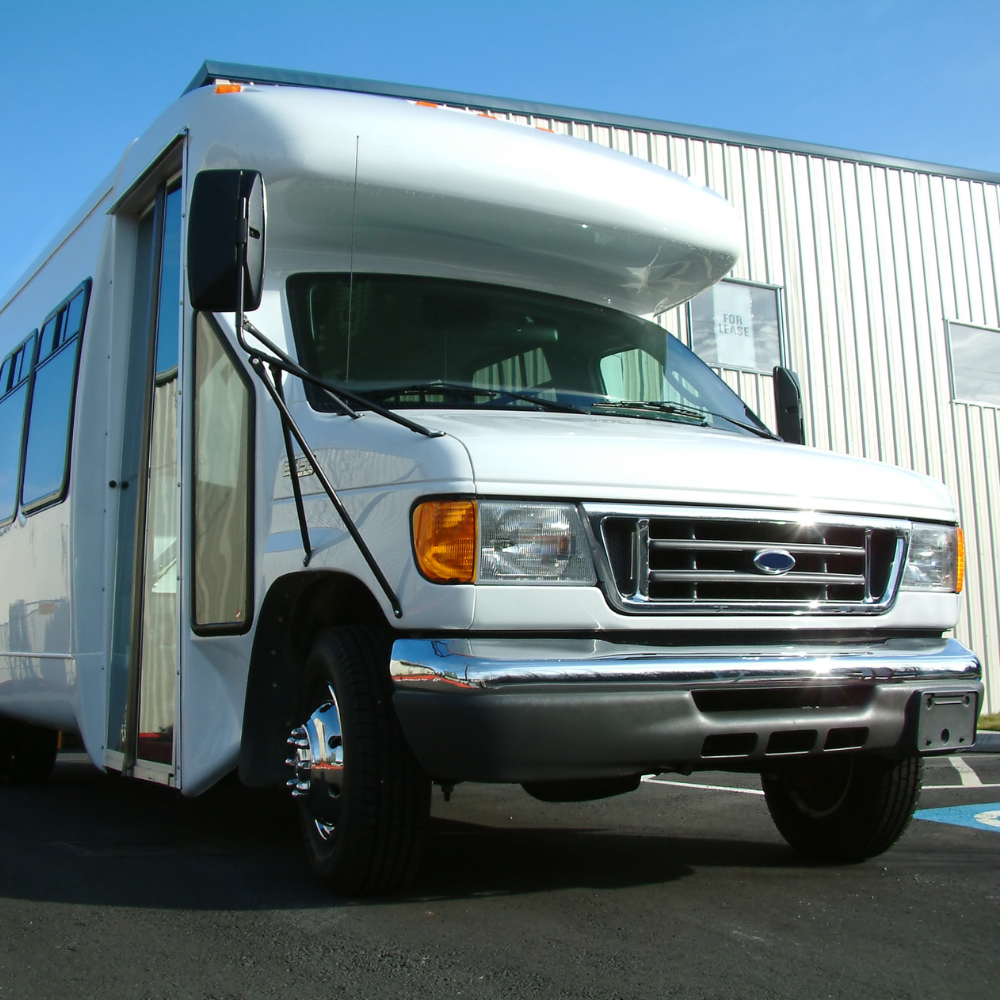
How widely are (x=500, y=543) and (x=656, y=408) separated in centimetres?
151

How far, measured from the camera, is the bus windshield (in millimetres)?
4242

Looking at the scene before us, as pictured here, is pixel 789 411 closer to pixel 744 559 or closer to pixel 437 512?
pixel 744 559

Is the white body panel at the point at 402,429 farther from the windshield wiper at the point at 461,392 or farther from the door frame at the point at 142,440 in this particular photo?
the windshield wiper at the point at 461,392

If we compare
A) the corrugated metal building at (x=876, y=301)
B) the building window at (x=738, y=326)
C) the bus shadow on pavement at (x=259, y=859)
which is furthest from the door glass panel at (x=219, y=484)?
the building window at (x=738, y=326)

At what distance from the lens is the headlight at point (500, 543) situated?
329 centimetres

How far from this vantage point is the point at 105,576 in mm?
5344

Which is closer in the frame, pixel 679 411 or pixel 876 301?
pixel 679 411

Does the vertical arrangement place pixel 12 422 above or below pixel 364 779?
above

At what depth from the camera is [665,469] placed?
3.52m

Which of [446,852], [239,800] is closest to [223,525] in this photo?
[446,852]

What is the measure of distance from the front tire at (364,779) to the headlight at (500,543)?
0.46 meters

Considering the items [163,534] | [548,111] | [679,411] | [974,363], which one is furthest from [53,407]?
[974,363]

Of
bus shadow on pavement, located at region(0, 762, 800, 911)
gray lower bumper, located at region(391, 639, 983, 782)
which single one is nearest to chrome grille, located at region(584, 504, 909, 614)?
gray lower bumper, located at region(391, 639, 983, 782)

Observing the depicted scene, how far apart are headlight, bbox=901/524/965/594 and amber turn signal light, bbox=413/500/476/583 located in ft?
5.17
